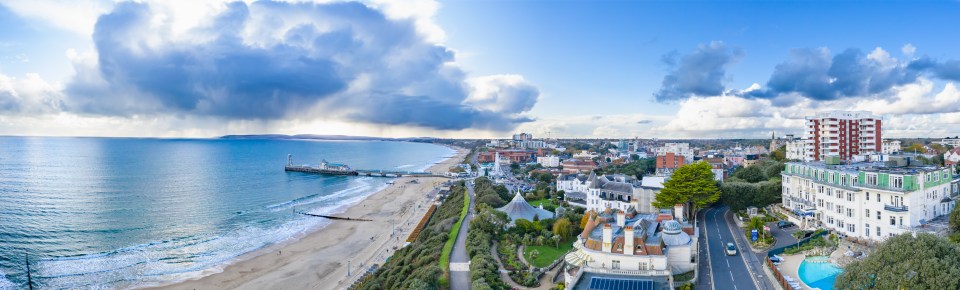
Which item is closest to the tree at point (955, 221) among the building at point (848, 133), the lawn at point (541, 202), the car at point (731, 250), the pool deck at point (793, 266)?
the pool deck at point (793, 266)

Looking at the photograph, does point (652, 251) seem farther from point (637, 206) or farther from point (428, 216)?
point (428, 216)

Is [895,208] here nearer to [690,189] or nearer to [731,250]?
[731,250]

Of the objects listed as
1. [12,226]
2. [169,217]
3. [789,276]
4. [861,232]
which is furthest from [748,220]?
[12,226]

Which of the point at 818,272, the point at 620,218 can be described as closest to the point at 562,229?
the point at 620,218

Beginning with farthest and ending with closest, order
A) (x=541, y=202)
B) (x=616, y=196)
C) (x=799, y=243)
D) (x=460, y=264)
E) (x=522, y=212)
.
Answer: (x=541, y=202) → (x=616, y=196) → (x=522, y=212) → (x=799, y=243) → (x=460, y=264)

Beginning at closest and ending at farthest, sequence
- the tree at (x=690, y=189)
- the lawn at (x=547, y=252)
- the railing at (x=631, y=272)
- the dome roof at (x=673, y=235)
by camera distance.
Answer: the railing at (x=631, y=272) → the dome roof at (x=673, y=235) → the lawn at (x=547, y=252) → the tree at (x=690, y=189)

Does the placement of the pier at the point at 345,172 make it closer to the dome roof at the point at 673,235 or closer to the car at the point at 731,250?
the car at the point at 731,250

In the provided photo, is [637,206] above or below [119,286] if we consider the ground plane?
above
